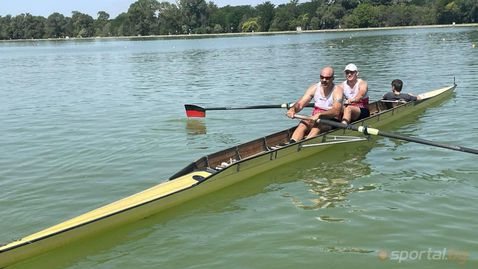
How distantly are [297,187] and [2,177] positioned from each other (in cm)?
645

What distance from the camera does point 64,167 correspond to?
38.2 ft

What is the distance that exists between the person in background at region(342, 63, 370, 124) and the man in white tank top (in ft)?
2.70

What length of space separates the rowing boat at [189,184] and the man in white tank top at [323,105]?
1.06 feet

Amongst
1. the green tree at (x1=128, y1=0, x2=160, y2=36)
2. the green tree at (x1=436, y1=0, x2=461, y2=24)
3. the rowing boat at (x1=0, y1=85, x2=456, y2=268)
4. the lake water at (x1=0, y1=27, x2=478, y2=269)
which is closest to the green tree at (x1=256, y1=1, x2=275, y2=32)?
the green tree at (x1=128, y1=0, x2=160, y2=36)

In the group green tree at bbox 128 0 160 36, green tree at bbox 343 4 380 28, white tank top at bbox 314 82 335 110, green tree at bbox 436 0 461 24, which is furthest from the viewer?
green tree at bbox 128 0 160 36

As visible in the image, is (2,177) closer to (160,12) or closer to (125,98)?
(125,98)

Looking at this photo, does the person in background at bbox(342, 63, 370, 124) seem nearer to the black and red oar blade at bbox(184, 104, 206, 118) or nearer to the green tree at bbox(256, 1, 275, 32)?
the black and red oar blade at bbox(184, 104, 206, 118)

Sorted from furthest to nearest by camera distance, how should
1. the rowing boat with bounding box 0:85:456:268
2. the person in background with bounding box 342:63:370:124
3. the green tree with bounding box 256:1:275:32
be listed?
the green tree with bounding box 256:1:275:32, the person in background with bounding box 342:63:370:124, the rowing boat with bounding box 0:85:456:268

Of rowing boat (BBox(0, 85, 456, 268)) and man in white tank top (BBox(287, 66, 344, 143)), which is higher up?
man in white tank top (BBox(287, 66, 344, 143))

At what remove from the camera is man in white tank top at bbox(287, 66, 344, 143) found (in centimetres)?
1134

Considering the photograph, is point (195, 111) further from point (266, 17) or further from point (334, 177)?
point (266, 17)

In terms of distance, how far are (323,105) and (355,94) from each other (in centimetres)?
152

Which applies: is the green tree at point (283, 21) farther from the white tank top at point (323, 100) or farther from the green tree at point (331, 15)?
the white tank top at point (323, 100)

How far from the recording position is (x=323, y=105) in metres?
11.8
